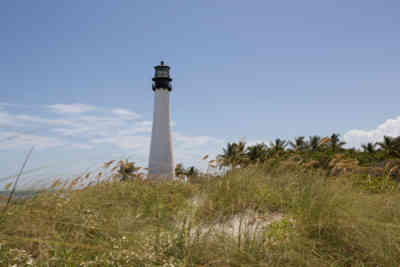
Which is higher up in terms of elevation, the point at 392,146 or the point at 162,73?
the point at 162,73

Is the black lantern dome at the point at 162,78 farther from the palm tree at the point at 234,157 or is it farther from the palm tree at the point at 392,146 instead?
the palm tree at the point at 392,146

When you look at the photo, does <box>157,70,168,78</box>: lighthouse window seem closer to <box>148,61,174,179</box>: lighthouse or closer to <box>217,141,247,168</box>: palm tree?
<box>148,61,174,179</box>: lighthouse

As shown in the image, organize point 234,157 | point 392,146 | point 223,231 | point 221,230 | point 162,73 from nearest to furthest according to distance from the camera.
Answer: point 223,231
point 221,230
point 234,157
point 162,73
point 392,146

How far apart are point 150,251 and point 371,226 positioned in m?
2.91

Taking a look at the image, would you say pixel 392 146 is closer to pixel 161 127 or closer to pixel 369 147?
pixel 369 147

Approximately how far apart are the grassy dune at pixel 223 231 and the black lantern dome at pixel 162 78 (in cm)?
1589

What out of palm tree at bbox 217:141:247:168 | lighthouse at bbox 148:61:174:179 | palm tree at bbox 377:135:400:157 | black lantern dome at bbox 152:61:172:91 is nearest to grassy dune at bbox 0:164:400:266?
palm tree at bbox 217:141:247:168

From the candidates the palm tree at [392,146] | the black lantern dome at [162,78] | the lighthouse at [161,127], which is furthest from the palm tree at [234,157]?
the palm tree at [392,146]

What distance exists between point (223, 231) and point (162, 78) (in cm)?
1835

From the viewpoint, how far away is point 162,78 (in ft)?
67.1

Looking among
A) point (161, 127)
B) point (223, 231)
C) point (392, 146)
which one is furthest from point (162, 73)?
point (392, 146)

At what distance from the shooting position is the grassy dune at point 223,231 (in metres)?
2.84

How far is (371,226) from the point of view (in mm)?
3441

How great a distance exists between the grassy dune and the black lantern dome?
1589 centimetres
